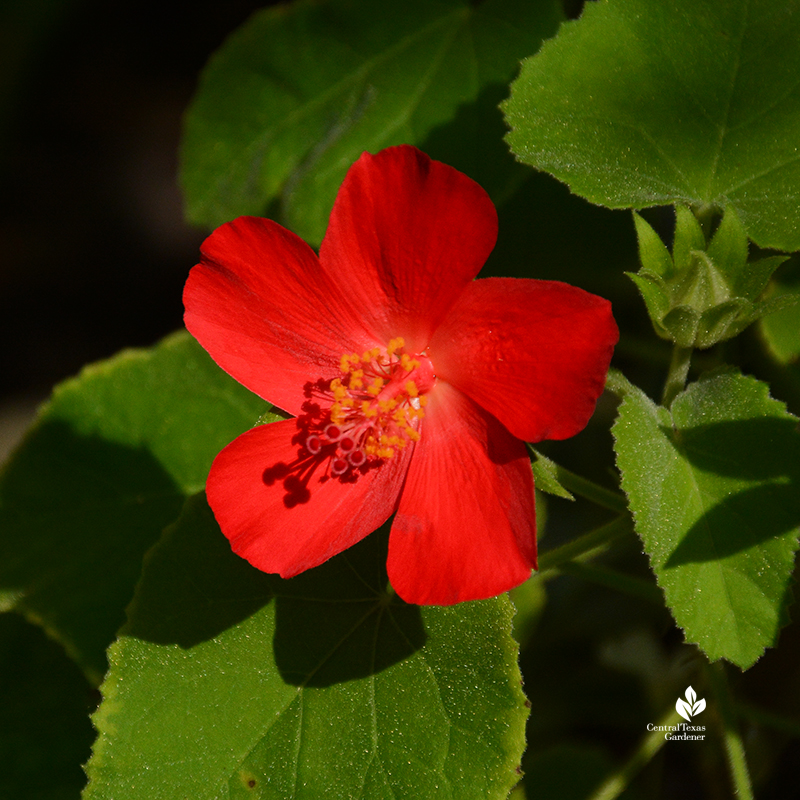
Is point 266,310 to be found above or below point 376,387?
above

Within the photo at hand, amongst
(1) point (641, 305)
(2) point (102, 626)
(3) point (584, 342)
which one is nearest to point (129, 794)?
(2) point (102, 626)

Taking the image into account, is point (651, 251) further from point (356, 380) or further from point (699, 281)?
point (356, 380)

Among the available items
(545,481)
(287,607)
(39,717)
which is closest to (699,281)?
(545,481)

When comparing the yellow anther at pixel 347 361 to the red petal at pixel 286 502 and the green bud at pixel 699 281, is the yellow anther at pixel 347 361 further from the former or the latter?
the green bud at pixel 699 281

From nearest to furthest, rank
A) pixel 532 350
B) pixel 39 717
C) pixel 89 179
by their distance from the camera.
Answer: pixel 532 350, pixel 39 717, pixel 89 179

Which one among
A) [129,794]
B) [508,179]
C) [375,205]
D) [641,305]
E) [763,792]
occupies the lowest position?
[763,792]

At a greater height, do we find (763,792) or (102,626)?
(102,626)

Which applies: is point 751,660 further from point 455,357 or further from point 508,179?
point 508,179

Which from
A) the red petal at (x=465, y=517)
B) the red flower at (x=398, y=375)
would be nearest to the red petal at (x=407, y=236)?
the red flower at (x=398, y=375)
